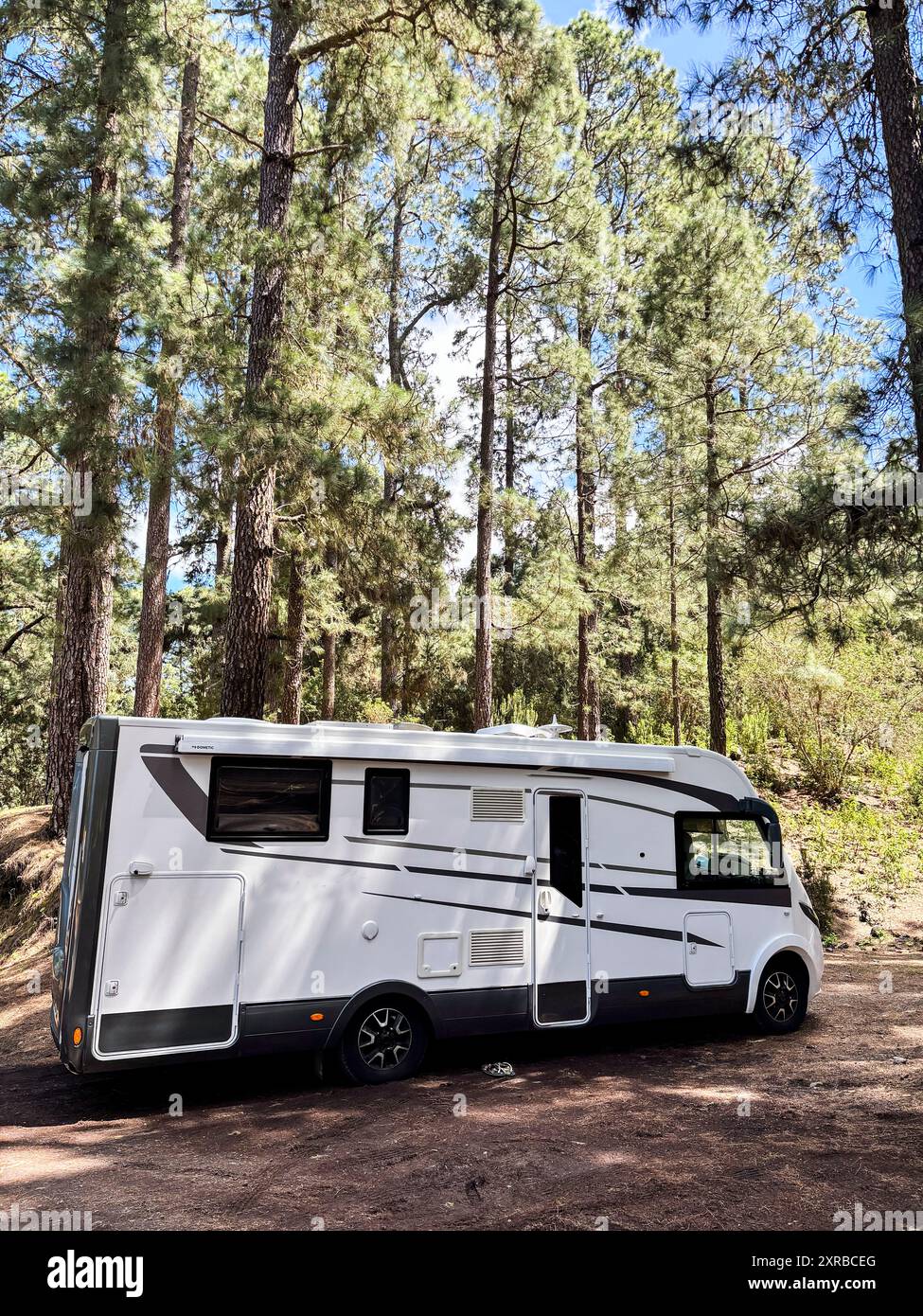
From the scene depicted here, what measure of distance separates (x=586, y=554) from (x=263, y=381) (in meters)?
10.9

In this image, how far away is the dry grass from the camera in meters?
11.3

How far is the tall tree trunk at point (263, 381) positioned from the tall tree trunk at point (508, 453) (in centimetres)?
611

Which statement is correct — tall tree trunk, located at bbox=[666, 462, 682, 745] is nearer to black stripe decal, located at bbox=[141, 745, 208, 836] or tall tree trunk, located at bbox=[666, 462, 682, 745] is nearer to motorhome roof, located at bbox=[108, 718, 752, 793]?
motorhome roof, located at bbox=[108, 718, 752, 793]

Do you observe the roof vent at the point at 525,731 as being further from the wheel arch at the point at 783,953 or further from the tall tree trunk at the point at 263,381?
the tall tree trunk at the point at 263,381

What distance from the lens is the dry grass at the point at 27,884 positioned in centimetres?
1134

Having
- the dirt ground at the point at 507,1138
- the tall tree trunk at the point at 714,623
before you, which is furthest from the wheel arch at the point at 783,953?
the tall tree trunk at the point at 714,623

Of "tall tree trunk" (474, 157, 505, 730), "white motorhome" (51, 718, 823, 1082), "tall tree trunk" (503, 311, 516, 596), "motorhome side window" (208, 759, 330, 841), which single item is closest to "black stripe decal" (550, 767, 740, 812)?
"white motorhome" (51, 718, 823, 1082)

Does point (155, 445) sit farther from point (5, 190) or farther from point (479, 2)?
point (479, 2)

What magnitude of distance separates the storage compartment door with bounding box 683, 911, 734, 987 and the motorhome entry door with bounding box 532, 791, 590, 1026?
1.00m

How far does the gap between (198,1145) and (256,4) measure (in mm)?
13405

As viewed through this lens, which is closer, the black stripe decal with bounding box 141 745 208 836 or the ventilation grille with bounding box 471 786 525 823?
the black stripe decal with bounding box 141 745 208 836

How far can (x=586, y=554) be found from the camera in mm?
19797

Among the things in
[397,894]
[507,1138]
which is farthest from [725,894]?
[507,1138]

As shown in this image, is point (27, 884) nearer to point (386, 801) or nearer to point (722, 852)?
point (386, 801)
